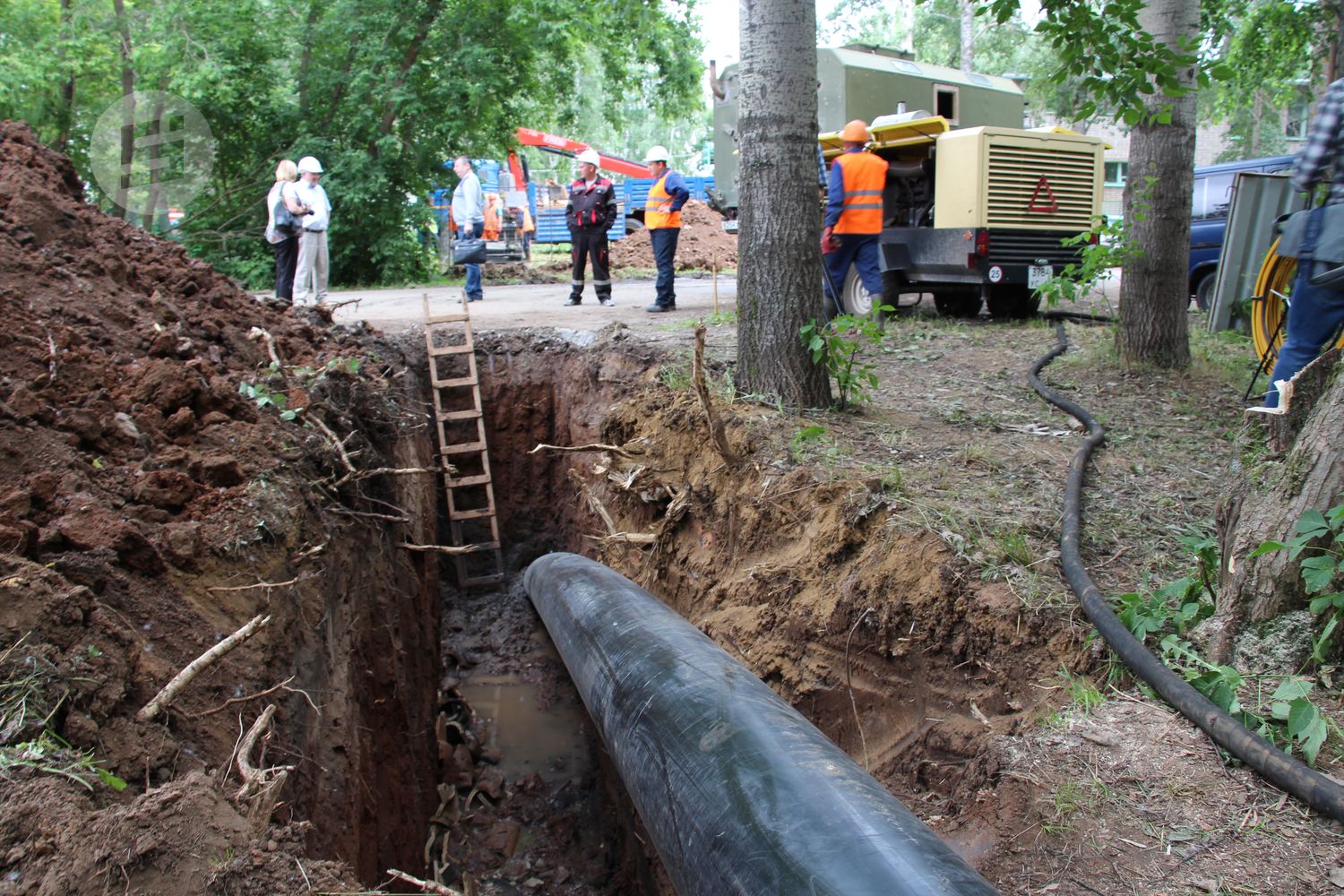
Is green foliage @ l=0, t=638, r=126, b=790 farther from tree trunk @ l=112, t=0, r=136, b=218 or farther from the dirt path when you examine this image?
tree trunk @ l=112, t=0, r=136, b=218

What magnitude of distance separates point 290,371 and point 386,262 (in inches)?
402

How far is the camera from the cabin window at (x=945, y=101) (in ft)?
36.3

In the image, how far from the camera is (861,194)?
7875 millimetres

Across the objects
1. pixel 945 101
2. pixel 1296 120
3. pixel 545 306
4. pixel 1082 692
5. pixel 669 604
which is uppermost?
pixel 1296 120

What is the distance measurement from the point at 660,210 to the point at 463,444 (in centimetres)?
344

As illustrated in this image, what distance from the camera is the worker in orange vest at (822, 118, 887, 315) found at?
7898 mm

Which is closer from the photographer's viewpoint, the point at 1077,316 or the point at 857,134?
the point at 857,134

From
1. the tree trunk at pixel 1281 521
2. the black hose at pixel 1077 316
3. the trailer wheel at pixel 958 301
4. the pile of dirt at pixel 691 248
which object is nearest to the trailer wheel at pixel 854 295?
the trailer wheel at pixel 958 301

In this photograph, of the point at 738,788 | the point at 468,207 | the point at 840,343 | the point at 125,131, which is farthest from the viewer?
the point at 125,131

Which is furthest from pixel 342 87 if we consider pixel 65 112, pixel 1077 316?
pixel 1077 316

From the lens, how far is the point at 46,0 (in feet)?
44.0

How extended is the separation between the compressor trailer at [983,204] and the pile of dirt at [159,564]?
5521 mm

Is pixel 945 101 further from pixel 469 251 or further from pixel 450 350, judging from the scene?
pixel 450 350

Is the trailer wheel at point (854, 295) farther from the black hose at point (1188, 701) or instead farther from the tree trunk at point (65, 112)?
the tree trunk at point (65, 112)
